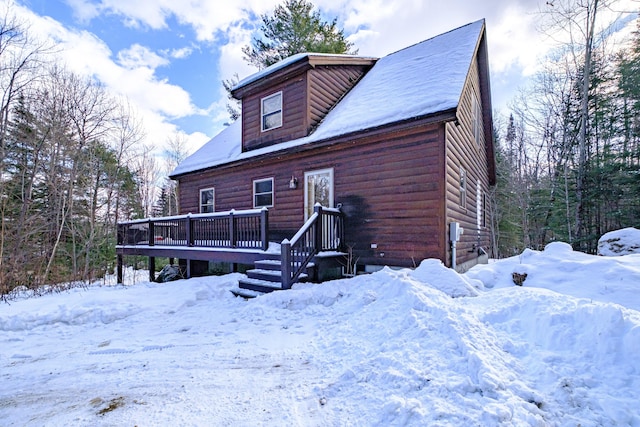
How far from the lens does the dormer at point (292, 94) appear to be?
Answer: 849cm

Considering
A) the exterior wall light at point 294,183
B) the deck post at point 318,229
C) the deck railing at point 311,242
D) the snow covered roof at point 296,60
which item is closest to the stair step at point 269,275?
the deck railing at point 311,242

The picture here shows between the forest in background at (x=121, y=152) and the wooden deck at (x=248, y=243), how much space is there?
3.29m

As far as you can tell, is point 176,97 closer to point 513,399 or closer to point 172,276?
point 172,276

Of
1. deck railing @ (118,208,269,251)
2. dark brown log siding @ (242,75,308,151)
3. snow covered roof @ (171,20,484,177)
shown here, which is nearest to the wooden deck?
deck railing @ (118,208,269,251)

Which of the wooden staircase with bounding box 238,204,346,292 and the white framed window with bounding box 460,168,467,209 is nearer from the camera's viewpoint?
the wooden staircase with bounding box 238,204,346,292

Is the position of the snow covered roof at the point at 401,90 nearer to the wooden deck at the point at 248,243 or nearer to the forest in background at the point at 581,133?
the wooden deck at the point at 248,243

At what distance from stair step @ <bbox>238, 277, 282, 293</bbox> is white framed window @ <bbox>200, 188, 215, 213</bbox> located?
17.8 ft

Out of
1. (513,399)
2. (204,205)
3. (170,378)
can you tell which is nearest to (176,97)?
(204,205)

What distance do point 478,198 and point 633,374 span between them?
915cm

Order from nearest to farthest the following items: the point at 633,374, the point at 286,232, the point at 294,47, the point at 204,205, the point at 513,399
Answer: the point at 513,399 < the point at 633,374 < the point at 286,232 < the point at 204,205 < the point at 294,47

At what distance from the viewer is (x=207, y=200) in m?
11.1

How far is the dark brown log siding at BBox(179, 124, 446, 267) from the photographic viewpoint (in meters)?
6.08

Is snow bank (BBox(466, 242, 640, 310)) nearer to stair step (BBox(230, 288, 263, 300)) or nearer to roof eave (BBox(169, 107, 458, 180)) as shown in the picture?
roof eave (BBox(169, 107, 458, 180))

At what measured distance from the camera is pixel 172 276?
9.98 m
